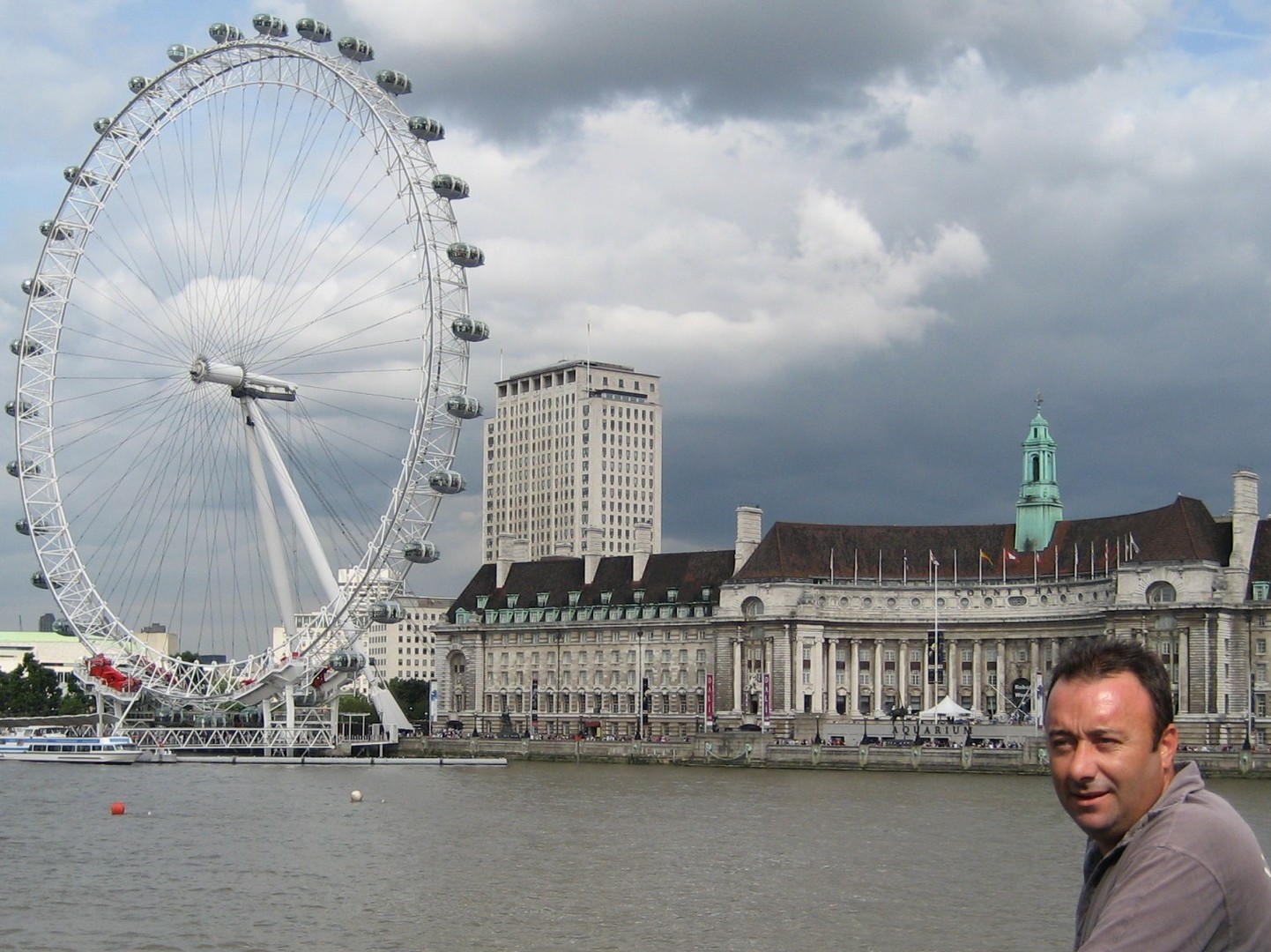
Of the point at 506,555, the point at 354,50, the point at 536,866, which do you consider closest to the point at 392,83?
the point at 354,50

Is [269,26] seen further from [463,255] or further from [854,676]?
[854,676]

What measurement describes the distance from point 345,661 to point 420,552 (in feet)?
47.1

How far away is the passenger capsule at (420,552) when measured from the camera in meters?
85.4

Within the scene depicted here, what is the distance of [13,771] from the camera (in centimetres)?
9488

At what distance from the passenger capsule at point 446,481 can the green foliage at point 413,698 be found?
77.9m

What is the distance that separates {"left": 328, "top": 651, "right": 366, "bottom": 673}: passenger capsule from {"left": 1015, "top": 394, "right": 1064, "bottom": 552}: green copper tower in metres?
56.7

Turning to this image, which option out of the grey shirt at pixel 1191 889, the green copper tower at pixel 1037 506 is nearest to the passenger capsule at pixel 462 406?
the green copper tower at pixel 1037 506

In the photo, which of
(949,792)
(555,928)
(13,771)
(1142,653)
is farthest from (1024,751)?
(1142,653)

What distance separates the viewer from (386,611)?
9194cm

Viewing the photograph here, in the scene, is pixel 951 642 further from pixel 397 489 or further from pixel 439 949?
pixel 439 949

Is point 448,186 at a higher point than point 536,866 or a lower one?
higher

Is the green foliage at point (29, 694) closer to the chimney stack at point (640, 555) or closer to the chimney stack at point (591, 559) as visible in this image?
the chimney stack at point (591, 559)

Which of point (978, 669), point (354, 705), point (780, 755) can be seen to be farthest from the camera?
point (354, 705)

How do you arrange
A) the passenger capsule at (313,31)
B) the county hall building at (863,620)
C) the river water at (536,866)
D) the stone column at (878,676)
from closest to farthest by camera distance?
1. the river water at (536,866)
2. the passenger capsule at (313,31)
3. the county hall building at (863,620)
4. the stone column at (878,676)
